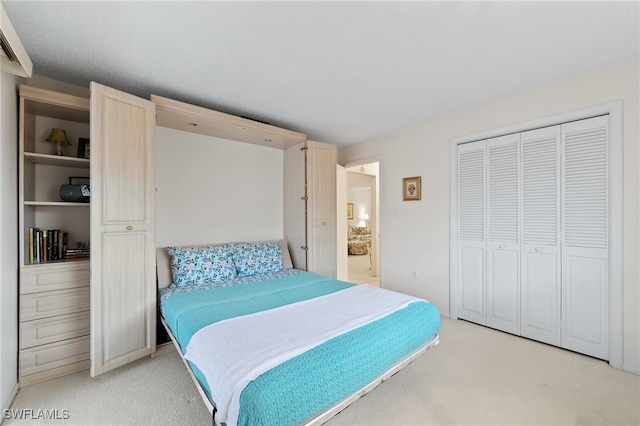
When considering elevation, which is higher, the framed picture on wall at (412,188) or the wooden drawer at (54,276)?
the framed picture on wall at (412,188)

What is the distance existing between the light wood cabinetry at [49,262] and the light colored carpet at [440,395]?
0.20 metres

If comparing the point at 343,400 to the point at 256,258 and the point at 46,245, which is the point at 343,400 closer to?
the point at 256,258

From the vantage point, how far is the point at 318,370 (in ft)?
4.50

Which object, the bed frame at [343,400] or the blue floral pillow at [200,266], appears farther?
the blue floral pillow at [200,266]

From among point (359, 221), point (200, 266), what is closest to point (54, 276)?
point (200, 266)

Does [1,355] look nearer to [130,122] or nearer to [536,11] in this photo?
[130,122]

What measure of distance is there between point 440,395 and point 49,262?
10.3 ft

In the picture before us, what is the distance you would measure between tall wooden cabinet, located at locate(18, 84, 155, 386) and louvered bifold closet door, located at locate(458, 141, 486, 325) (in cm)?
328

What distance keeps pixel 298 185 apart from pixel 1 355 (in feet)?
9.67

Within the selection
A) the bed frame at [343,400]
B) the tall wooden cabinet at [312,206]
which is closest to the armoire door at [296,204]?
the tall wooden cabinet at [312,206]

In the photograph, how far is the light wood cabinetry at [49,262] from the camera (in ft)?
6.68

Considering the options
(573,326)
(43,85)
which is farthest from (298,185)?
(573,326)

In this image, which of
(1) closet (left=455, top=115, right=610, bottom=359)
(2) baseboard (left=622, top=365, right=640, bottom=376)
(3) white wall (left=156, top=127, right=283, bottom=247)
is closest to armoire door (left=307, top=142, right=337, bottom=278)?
(3) white wall (left=156, top=127, right=283, bottom=247)

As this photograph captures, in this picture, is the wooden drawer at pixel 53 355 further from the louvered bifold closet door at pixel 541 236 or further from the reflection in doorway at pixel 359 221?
the reflection in doorway at pixel 359 221
